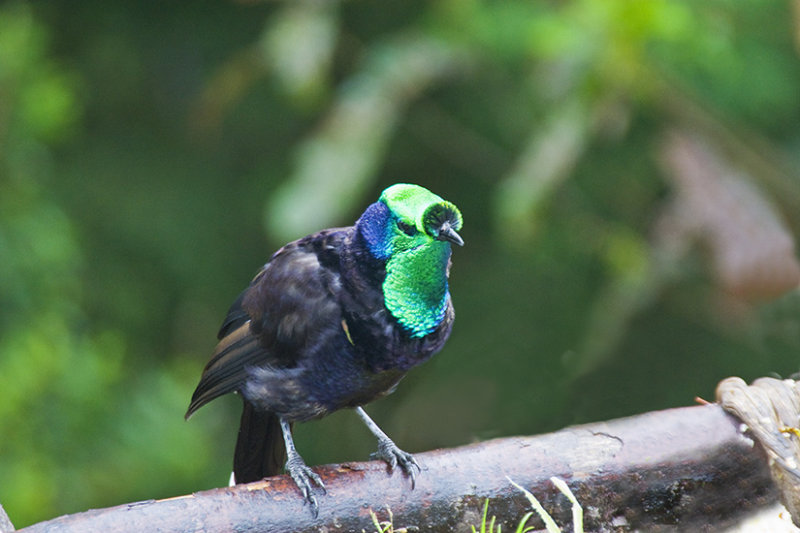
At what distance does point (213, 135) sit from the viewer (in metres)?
4.16

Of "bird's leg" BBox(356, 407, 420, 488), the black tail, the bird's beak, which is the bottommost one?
the black tail

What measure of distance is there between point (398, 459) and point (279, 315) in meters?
0.35

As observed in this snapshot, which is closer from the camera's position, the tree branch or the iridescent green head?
the iridescent green head

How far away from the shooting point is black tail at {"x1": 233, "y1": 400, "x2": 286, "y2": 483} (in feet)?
6.96

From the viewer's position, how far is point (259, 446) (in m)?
2.13

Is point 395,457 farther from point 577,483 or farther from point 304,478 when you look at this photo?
point 577,483

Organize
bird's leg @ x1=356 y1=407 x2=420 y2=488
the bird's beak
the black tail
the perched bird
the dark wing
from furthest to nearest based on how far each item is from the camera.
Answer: the black tail
the dark wing
bird's leg @ x1=356 y1=407 x2=420 y2=488
the perched bird
the bird's beak

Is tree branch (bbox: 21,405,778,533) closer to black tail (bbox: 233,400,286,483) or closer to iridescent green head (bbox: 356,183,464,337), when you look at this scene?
iridescent green head (bbox: 356,183,464,337)

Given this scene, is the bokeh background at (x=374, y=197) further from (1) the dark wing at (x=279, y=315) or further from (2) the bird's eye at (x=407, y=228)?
(2) the bird's eye at (x=407, y=228)

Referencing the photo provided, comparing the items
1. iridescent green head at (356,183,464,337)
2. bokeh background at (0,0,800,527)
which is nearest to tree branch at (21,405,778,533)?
iridescent green head at (356,183,464,337)

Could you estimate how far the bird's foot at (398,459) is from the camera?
1720 millimetres

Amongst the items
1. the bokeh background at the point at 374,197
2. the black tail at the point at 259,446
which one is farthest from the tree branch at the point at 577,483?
the bokeh background at the point at 374,197

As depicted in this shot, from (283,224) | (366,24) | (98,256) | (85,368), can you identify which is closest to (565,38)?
(283,224)

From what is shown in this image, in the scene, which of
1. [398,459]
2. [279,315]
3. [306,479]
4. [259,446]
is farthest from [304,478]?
[259,446]
